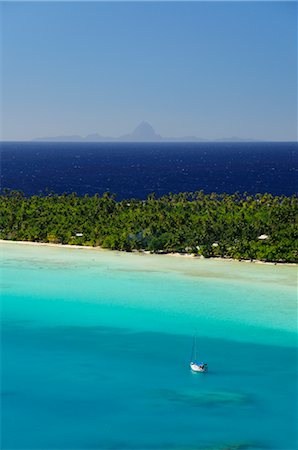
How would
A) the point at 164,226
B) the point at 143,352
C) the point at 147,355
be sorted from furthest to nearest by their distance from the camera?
the point at 164,226, the point at 143,352, the point at 147,355

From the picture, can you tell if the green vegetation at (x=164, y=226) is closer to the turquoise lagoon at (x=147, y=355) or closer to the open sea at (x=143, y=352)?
the open sea at (x=143, y=352)

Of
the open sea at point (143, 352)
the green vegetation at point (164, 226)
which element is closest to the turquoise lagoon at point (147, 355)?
the open sea at point (143, 352)

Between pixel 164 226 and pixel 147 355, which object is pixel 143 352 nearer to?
pixel 147 355

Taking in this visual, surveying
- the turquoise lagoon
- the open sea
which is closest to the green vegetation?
the open sea

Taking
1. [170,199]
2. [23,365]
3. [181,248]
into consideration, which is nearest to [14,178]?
[170,199]

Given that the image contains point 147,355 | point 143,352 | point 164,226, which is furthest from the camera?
point 164,226

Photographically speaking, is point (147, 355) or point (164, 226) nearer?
point (147, 355)

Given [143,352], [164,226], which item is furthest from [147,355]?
[164,226]
